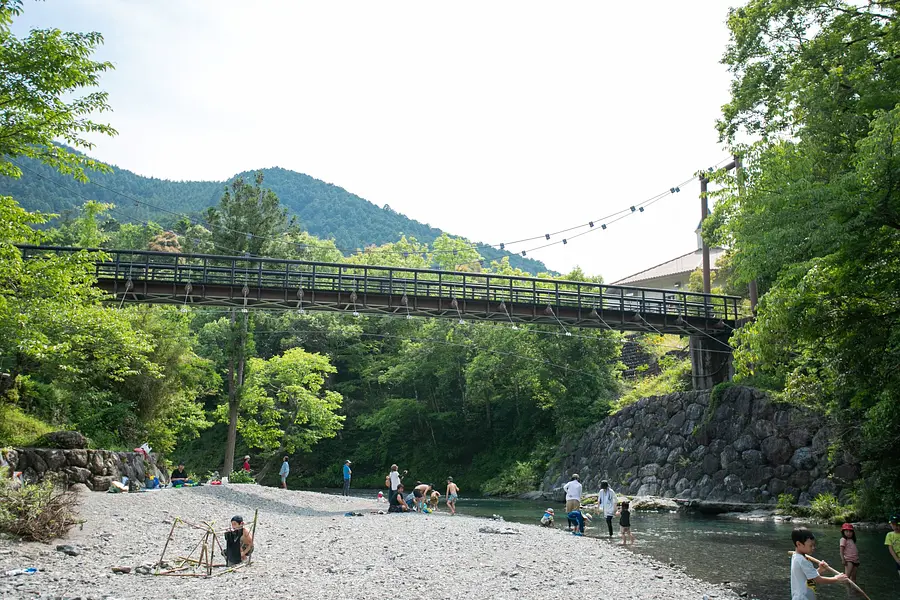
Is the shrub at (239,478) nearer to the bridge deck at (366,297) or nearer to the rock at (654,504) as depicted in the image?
the bridge deck at (366,297)

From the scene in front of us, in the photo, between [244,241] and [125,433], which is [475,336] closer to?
[244,241]

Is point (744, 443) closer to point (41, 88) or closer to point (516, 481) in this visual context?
point (516, 481)

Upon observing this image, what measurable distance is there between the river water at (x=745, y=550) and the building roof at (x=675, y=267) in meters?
38.2

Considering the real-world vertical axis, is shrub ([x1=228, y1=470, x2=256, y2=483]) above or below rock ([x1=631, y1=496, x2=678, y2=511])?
above

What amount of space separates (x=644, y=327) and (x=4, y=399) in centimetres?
2593

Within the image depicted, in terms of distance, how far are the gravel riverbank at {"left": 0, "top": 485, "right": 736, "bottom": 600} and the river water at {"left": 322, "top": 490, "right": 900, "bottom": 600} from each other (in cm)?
98

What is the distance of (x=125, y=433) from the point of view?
27.6 metres

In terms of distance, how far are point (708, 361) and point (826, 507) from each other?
1342cm

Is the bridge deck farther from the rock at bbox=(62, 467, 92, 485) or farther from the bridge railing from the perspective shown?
the rock at bbox=(62, 467, 92, 485)

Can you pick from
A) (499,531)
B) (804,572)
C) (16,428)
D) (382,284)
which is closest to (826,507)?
(499,531)

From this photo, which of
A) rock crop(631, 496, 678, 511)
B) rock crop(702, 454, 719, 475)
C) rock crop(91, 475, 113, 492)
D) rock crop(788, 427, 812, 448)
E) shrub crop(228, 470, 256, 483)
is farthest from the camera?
shrub crop(228, 470, 256, 483)

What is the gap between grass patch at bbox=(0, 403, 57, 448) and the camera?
707 inches

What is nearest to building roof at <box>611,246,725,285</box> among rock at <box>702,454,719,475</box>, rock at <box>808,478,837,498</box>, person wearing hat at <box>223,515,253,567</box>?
rock at <box>702,454,719,475</box>

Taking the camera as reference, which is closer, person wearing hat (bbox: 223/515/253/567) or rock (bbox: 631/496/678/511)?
person wearing hat (bbox: 223/515/253/567)
